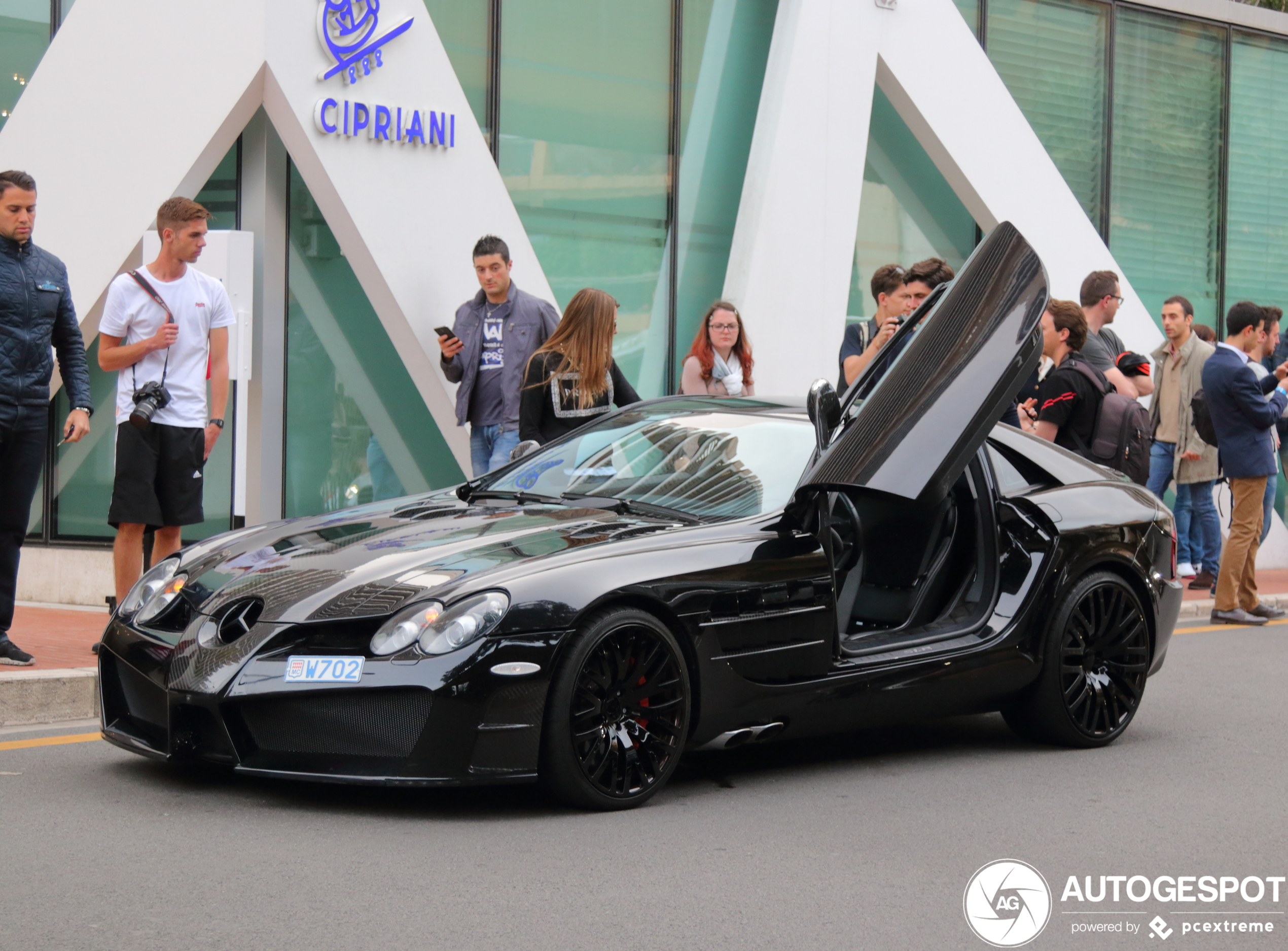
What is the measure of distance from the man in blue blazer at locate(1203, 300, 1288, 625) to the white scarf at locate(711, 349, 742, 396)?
3078mm

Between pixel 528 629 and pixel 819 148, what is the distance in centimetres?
892

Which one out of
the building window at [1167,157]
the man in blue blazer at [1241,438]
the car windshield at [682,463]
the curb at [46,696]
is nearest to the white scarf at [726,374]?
the man in blue blazer at [1241,438]

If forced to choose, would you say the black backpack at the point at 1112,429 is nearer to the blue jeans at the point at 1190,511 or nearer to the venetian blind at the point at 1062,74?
the blue jeans at the point at 1190,511

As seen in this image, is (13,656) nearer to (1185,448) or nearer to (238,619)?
(238,619)

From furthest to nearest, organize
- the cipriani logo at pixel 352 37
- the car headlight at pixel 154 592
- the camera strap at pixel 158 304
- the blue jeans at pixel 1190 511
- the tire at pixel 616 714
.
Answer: the blue jeans at pixel 1190 511, the cipriani logo at pixel 352 37, the camera strap at pixel 158 304, the car headlight at pixel 154 592, the tire at pixel 616 714

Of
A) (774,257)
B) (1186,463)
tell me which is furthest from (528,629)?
(1186,463)

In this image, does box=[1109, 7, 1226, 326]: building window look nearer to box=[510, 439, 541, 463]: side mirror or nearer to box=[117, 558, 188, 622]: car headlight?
box=[510, 439, 541, 463]: side mirror

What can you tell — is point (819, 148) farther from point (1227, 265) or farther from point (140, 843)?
point (140, 843)

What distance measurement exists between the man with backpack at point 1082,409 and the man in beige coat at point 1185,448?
3908 millimetres

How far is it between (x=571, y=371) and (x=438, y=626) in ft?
12.4

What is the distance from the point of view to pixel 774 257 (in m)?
12.2

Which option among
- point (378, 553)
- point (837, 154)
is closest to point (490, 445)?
point (378, 553)

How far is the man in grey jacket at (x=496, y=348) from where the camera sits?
30.5ft

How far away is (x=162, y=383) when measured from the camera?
7.23m
